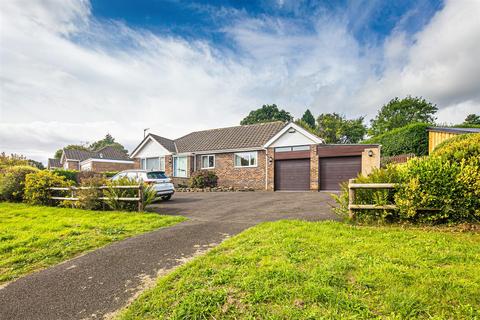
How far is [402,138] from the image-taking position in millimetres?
19125

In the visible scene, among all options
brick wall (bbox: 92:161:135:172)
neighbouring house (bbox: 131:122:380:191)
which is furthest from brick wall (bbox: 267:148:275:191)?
brick wall (bbox: 92:161:135:172)

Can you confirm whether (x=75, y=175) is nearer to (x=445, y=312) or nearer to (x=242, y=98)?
(x=242, y=98)

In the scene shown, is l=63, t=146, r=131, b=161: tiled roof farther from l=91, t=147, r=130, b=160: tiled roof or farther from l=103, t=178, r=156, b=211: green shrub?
l=103, t=178, r=156, b=211: green shrub

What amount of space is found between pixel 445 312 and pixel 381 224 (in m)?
3.70

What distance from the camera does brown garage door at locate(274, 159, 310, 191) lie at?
60.7 feet

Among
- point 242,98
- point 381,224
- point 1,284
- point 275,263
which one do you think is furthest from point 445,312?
point 242,98

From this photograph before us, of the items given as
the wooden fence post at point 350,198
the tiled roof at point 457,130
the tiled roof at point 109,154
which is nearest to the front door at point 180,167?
the wooden fence post at point 350,198

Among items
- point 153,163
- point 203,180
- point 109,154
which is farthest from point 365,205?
point 109,154

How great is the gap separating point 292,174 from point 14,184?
57.7 feet

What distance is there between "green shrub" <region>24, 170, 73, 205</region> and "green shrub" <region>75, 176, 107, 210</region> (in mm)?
2075

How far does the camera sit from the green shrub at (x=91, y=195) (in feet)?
33.4

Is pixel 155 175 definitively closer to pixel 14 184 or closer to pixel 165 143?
→ pixel 14 184

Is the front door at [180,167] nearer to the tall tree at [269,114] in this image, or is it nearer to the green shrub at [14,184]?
the green shrub at [14,184]

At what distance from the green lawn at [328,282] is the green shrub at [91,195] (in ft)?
26.7
